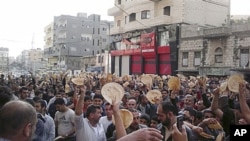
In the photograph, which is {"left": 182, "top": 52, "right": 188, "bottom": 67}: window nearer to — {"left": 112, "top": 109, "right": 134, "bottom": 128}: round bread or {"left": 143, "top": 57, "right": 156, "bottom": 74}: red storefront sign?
{"left": 143, "top": 57, "right": 156, "bottom": 74}: red storefront sign

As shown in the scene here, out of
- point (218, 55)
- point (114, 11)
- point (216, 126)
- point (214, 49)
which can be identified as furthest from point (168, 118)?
point (114, 11)

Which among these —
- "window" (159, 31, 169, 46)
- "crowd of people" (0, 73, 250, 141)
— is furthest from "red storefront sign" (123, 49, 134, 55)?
"crowd of people" (0, 73, 250, 141)

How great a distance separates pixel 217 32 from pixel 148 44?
30.7 ft

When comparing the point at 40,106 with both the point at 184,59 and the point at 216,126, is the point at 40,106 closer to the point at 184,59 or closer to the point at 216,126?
the point at 216,126

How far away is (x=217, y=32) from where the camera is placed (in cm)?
2772

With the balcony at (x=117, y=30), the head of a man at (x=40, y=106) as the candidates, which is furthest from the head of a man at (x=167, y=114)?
the balcony at (x=117, y=30)

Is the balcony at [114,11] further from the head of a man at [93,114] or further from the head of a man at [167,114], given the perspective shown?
the head of a man at [167,114]

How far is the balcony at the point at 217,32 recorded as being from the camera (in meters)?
27.0

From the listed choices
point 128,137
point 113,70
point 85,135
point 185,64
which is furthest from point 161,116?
point 113,70

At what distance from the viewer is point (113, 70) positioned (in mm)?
44219

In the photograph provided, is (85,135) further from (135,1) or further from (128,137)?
(135,1)

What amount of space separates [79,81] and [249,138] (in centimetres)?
700

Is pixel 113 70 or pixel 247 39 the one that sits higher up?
pixel 247 39

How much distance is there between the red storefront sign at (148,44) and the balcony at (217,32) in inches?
272
